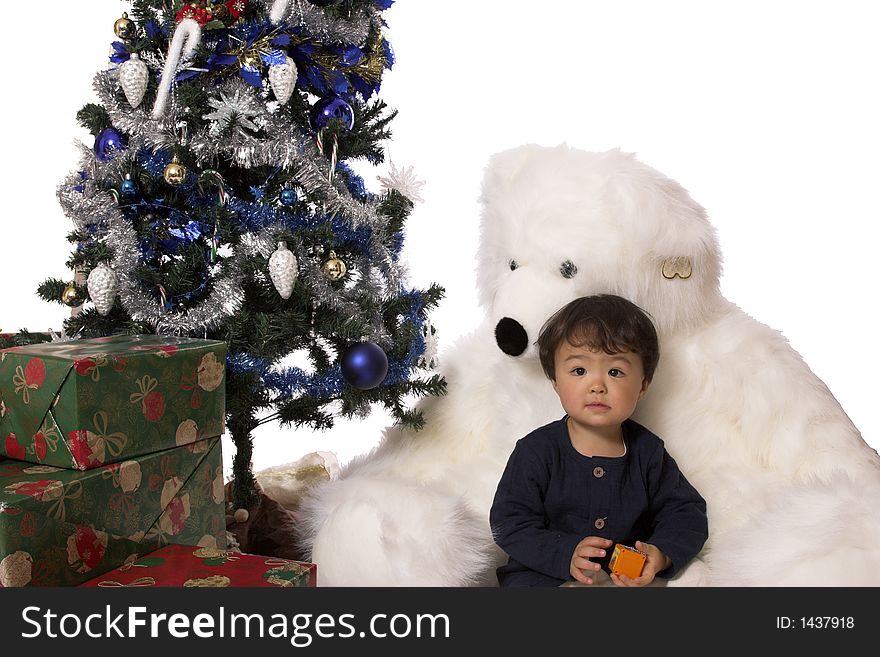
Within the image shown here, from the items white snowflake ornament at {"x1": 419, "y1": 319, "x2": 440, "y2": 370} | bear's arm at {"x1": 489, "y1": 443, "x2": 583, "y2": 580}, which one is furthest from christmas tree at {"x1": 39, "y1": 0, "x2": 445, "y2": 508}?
bear's arm at {"x1": 489, "y1": 443, "x2": 583, "y2": 580}

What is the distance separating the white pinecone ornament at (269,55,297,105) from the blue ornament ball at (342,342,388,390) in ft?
1.86

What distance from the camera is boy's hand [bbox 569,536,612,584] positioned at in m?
1.77

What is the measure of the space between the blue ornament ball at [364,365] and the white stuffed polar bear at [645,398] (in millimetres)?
239

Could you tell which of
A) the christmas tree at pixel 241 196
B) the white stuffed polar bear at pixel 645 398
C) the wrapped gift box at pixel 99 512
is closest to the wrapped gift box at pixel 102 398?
the wrapped gift box at pixel 99 512

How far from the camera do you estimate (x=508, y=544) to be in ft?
6.10

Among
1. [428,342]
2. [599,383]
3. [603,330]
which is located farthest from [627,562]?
[428,342]

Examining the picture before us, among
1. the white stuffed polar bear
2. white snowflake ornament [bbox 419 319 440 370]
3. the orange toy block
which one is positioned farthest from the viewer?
white snowflake ornament [bbox 419 319 440 370]

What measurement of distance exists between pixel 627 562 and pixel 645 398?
0.45 meters

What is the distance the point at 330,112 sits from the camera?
80.7 inches

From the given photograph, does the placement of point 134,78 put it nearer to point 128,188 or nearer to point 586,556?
point 128,188

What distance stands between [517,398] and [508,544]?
1.47ft

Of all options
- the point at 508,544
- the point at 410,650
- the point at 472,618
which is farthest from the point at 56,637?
the point at 508,544

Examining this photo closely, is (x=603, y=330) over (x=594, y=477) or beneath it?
over

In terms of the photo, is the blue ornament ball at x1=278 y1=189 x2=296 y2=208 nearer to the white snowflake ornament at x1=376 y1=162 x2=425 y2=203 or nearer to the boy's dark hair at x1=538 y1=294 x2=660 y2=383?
the white snowflake ornament at x1=376 y1=162 x2=425 y2=203
